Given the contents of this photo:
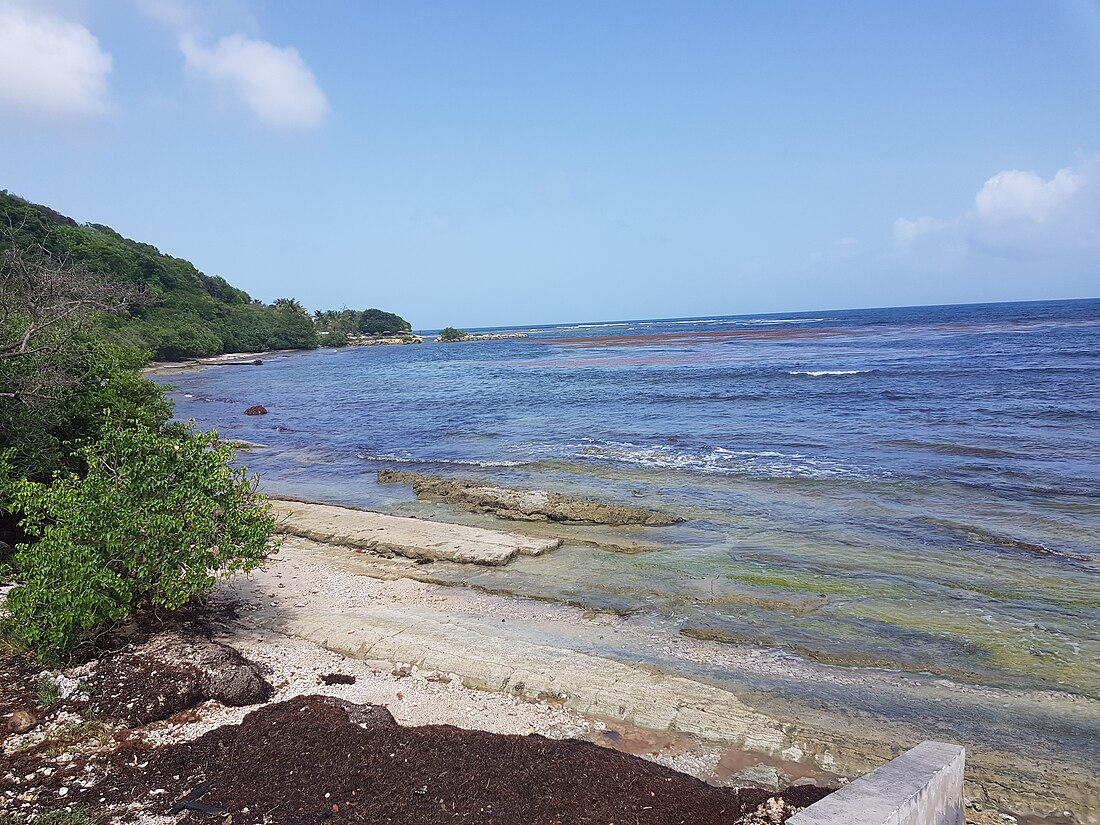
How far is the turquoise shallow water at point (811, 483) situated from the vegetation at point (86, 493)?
4.32 m

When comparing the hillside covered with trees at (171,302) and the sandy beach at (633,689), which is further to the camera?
A: the hillside covered with trees at (171,302)

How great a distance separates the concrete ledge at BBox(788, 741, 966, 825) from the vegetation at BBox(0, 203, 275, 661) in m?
5.87

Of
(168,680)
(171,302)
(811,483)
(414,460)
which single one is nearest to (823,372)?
(811,483)

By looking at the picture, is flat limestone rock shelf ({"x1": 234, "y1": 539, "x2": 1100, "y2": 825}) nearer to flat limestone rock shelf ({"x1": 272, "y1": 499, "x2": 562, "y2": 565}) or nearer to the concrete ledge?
the concrete ledge

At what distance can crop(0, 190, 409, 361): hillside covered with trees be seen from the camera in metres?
61.2

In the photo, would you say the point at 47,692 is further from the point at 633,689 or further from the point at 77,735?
the point at 633,689

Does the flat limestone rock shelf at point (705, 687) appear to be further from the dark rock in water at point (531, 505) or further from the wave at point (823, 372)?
the wave at point (823, 372)

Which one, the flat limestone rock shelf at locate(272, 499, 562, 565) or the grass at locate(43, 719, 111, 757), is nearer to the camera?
the grass at locate(43, 719, 111, 757)

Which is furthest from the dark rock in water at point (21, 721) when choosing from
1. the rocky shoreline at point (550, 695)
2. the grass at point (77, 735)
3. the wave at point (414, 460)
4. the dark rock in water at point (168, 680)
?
the wave at point (414, 460)

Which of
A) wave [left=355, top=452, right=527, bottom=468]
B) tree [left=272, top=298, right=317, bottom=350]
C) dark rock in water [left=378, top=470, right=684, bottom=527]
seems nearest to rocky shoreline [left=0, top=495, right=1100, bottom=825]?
dark rock in water [left=378, top=470, right=684, bottom=527]

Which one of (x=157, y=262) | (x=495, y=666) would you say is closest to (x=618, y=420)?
(x=495, y=666)

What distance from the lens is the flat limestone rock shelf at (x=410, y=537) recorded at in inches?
432

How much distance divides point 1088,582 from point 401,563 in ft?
32.2

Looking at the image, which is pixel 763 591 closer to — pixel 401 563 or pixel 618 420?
pixel 401 563
